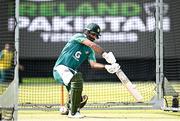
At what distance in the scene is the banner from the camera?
1980 cm

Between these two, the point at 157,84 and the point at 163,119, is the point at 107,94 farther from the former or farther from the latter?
the point at 163,119

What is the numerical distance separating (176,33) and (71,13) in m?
4.29

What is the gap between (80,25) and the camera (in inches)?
790

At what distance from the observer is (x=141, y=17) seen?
1959cm

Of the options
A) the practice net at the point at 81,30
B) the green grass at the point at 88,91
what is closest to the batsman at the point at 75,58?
the green grass at the point at 88,91

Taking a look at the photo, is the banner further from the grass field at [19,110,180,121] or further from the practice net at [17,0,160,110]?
the grass field at [19,110,180,121]

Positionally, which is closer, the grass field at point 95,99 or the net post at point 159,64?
the grass field at point 95,99

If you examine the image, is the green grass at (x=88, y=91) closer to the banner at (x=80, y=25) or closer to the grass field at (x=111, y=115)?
the banner at (x=80, y=25)

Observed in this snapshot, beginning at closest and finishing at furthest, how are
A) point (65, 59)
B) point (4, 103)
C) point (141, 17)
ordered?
point (4, 103) → point (65, 59) → point (141, 17)

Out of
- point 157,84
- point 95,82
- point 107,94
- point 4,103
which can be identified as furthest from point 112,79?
point 4,103

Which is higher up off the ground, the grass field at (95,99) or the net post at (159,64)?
the net post at (159,64)

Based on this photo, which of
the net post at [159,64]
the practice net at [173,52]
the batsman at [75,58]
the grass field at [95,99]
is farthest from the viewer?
the practice net at [173,52]

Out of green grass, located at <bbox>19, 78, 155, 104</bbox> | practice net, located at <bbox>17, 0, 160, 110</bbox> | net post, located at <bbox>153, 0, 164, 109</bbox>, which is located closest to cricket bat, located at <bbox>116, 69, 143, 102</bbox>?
net post, located at <bbox>153, 0, 164, 109</bbox>

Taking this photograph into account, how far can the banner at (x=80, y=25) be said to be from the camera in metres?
19.8
